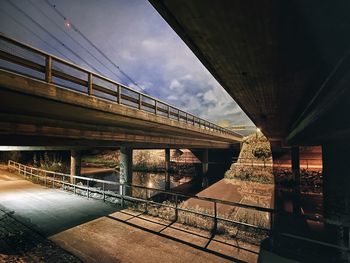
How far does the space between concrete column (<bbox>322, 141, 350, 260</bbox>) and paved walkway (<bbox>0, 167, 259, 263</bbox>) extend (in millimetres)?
8348

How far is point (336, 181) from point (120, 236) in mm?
13158

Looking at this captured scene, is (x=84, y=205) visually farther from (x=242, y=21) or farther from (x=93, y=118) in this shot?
(x=242, y=21)

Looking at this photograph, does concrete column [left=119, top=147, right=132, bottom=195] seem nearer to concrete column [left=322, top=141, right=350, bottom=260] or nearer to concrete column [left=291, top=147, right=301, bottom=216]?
concrete column [left=291, top=147, right=301, bottom=216]

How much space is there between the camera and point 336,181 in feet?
38.1

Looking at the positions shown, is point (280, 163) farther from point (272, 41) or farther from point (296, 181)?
point (272, 41)

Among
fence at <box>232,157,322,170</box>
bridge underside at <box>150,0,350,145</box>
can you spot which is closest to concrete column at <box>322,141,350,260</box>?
bridge underside at <box>150,0,350,145</box>

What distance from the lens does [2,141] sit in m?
8.00

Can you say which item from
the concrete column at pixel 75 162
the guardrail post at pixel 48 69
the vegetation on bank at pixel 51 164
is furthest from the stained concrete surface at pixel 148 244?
the vegetation on bank at pixel 51 164

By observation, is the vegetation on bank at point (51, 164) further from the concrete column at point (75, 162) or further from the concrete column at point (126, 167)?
the concrete column at point (126, 167)

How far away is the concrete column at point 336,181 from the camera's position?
10.5 metres

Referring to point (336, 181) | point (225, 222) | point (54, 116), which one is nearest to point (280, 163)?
point (336, 181)

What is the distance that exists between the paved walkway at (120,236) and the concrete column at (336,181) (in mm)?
8348

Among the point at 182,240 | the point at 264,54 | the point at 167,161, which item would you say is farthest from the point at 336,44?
the point at 167,161

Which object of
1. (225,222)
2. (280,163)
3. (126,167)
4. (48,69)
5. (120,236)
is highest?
(48,69)
